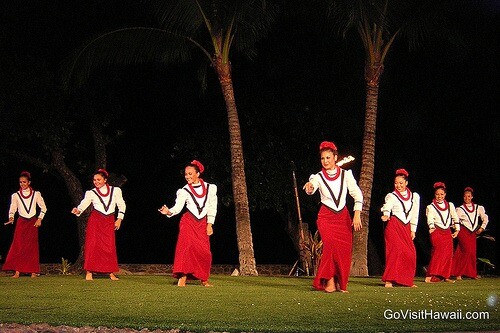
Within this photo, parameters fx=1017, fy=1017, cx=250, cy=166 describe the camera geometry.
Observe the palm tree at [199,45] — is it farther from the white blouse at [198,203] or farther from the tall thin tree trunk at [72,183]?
the white blouse at [198,203]

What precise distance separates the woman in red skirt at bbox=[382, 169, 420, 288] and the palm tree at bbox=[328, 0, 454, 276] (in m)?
3.68

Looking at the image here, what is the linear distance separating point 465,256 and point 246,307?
9.25 m

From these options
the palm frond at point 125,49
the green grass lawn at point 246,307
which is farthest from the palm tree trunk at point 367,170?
the green grass lawn at point 246,307

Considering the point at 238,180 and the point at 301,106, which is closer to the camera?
the point at 238,180

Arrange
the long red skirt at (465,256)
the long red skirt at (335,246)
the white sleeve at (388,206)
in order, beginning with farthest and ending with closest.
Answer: the long red skirt at (465,256)
the white sleeve at (388,206)
the long red skirt at (335,246)

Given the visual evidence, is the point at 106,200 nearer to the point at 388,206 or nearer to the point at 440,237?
the point at 388,206

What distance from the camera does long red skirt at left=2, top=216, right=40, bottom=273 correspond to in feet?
59.7

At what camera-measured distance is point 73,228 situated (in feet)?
94.4

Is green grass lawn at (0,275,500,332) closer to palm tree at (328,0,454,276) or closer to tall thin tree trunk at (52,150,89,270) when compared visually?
palm tree at (328,0,454,276)

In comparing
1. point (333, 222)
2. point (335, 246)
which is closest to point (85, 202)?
point (333, 222)

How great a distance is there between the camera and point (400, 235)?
14211 mm

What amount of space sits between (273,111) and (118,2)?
4.51 meters

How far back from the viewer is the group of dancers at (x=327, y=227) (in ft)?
39.7

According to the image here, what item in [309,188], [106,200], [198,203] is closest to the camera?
[309,188]
